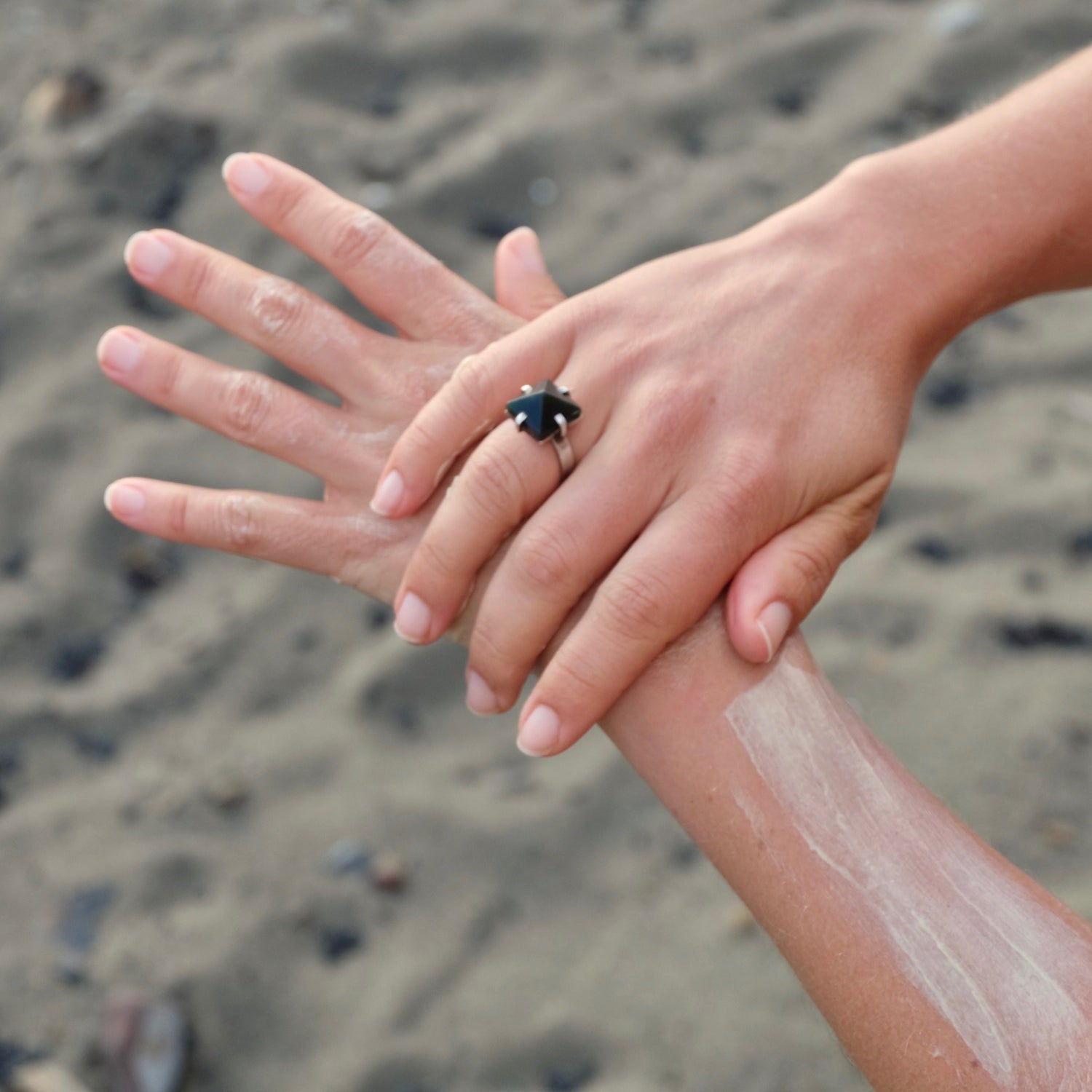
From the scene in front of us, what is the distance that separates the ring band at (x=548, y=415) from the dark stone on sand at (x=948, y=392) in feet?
4.94

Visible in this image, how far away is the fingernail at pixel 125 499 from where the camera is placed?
1.72 m

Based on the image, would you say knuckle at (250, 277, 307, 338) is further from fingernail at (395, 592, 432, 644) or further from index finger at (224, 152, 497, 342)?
fingernail at (395, 592, 432, 644)

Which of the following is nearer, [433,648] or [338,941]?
[338,941]

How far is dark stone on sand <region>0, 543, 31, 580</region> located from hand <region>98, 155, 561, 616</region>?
0.96 m

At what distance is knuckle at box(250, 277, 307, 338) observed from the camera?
188 cm

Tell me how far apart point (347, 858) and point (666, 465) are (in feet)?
3.69

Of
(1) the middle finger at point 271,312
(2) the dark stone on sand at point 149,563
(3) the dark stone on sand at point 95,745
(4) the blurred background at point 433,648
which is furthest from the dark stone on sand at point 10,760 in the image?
(1) the middle finger at point 271,312

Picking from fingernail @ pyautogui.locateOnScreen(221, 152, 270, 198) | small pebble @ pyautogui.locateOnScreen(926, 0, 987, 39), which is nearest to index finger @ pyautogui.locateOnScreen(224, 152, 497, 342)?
fingernail @ pyautogui.locateOnScreen(221, 152, 270, 198)

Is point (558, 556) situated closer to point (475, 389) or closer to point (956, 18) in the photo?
point (475, 389)

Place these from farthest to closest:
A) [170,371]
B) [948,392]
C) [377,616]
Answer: [948,392] → [377,616] → [170,371]

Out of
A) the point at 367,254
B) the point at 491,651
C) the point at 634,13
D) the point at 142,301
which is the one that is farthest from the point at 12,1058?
the point at 634,13

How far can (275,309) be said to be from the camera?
188 cm

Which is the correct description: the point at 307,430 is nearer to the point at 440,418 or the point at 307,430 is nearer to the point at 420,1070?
the point at 440,418

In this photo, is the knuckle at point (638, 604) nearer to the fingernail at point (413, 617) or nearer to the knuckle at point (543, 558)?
the knuckle at point (543, 558)
